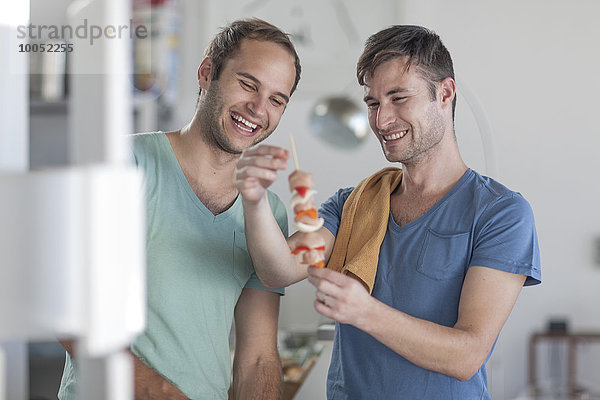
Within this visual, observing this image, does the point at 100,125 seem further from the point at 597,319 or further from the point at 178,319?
the point at 597,319

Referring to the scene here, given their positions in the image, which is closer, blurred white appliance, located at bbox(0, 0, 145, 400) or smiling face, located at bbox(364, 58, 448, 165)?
blurred white appliance, located at bbox(0, 0, 145, 400)

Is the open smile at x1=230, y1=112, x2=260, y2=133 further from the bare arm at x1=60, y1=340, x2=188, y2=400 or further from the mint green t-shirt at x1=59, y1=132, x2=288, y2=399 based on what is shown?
the bare arm at x1=60, y1=340, x2=188, y2=400

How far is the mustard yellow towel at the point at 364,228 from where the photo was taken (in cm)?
139

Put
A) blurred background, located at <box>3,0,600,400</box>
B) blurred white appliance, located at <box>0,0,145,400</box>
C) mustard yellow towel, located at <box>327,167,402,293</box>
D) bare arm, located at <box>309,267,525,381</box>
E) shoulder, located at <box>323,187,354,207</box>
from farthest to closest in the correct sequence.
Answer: blurred background, located at <box>3,0,600,400</box>, shoulder, located at <box>323,187,354,207</box>, mustard yellow towel, located at <box>327,167,402,293</box>, bare arm, located at <box>309,267,525,381</box>, blurred white appliance, located at <box>0,0,145,400</box>

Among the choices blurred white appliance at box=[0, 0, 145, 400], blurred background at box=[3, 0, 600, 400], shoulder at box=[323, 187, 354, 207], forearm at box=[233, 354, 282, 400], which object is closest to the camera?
blurred white appliance at box=[0, 0, 145, 400]

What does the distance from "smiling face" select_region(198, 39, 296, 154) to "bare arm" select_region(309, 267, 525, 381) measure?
0.42 metres

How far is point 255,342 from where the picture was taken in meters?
1.56

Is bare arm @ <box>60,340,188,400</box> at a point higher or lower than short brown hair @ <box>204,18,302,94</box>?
lower

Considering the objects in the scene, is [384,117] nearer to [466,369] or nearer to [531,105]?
[466,369]

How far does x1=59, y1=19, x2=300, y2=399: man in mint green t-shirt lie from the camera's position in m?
1.34

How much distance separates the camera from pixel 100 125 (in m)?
0.37

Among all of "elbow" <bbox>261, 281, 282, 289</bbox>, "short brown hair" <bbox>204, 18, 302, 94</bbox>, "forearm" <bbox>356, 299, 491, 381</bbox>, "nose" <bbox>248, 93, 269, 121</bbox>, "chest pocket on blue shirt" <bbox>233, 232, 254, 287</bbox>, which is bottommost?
"forearm" <bbox>356, 299, 491, 381</bbox>

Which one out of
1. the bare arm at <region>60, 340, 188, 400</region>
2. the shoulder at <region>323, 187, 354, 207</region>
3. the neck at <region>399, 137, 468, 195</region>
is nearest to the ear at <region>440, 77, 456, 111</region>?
the neck at <region>399, 137, 468, 195</region>

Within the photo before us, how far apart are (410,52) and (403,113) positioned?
0.15 meters
